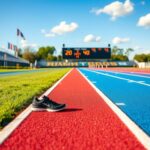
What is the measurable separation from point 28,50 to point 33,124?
168m

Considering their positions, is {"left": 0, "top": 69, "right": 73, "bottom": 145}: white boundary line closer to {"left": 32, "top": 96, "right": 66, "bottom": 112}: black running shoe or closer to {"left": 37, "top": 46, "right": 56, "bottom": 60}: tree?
{"left": 32, "top": 96, "right": 66, "bottom": 112}: black running shoe

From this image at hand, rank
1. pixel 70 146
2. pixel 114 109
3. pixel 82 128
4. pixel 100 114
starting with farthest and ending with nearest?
pixel 114 109
pixel 100 114
pixel 82 128
pixel 70 146

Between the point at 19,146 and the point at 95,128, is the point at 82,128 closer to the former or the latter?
the point at 95,128

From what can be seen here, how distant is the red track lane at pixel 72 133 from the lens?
4.21 metres

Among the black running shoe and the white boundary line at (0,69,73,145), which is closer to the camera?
the white boundary line at (0,69,73,145)

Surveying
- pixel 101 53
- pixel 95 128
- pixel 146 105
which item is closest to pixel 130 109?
pixel 146 105

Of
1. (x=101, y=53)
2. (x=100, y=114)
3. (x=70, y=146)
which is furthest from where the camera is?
(x=101, y=53)

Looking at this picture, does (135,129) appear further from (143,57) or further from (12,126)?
(143,57)

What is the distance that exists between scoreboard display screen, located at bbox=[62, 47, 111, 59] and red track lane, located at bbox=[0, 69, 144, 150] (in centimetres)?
8413

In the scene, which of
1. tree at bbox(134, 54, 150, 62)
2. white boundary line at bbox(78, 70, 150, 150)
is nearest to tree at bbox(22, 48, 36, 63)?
tree at bbox(134, 54, 150, 62)

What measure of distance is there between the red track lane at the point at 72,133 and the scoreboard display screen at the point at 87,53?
84.1 meters

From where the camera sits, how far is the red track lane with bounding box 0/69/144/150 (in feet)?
13.8

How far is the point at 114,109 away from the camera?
7473 mm

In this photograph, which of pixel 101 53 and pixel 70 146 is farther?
pixel 101 53
